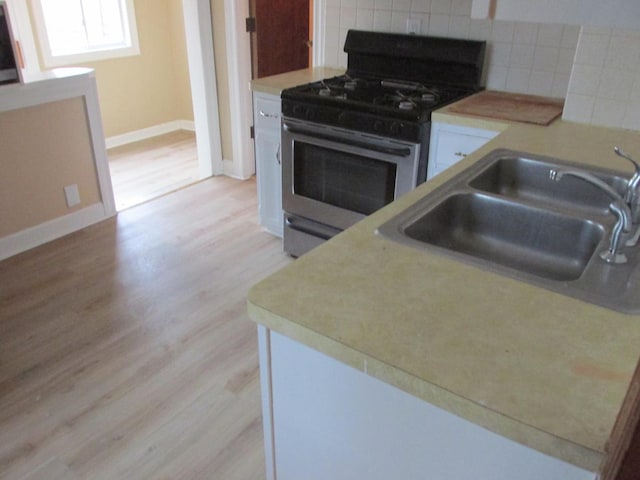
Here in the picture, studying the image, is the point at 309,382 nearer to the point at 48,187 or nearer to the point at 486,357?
the point at 486,357

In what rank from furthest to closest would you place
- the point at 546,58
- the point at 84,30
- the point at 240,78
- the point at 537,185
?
the point at 84,30 < the point at 240,78 < the point at 546,58 < the point at 537,185

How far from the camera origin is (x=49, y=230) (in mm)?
3279

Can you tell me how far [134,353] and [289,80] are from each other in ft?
5.51

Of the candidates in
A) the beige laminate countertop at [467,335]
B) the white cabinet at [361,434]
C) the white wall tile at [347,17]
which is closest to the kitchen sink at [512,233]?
the beige laminate countertop at [467,335]

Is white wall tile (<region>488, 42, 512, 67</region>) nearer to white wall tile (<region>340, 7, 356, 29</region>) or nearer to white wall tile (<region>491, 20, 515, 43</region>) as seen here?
white wall tile (<region>491, 20, 515, 43</region>)

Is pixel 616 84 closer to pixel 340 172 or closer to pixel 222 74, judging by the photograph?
pixel 340 172

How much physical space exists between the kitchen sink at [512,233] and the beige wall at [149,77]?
171 inches

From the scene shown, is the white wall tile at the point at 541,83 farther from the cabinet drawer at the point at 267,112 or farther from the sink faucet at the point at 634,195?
the sink faucet at the point at 634,195

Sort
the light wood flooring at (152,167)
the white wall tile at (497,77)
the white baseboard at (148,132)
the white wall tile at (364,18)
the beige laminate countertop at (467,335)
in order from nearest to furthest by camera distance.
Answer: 1. the beige laminate countertop at (467,335)
2. the white wall tile at (497,77)
3. the white wall tile at (364,18)
4. the light wood flooring at (152,167)
5. the white baseboard at (148,132)

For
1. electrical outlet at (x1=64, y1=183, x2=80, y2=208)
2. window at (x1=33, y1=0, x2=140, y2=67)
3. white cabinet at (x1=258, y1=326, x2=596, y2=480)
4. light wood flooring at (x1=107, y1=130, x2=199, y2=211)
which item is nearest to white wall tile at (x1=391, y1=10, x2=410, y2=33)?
light wood flooring at (x1=107, y1=130, x2=199, y2=211)

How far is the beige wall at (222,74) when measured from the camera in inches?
149

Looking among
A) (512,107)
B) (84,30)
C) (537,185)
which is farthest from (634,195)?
(84,30)

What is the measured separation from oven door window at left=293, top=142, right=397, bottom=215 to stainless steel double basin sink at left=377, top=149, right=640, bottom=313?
2.74 feet

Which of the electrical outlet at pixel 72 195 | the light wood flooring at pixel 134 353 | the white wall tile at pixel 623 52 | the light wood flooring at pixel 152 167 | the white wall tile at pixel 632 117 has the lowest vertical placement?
the light wood flooring at pixel 134 353
